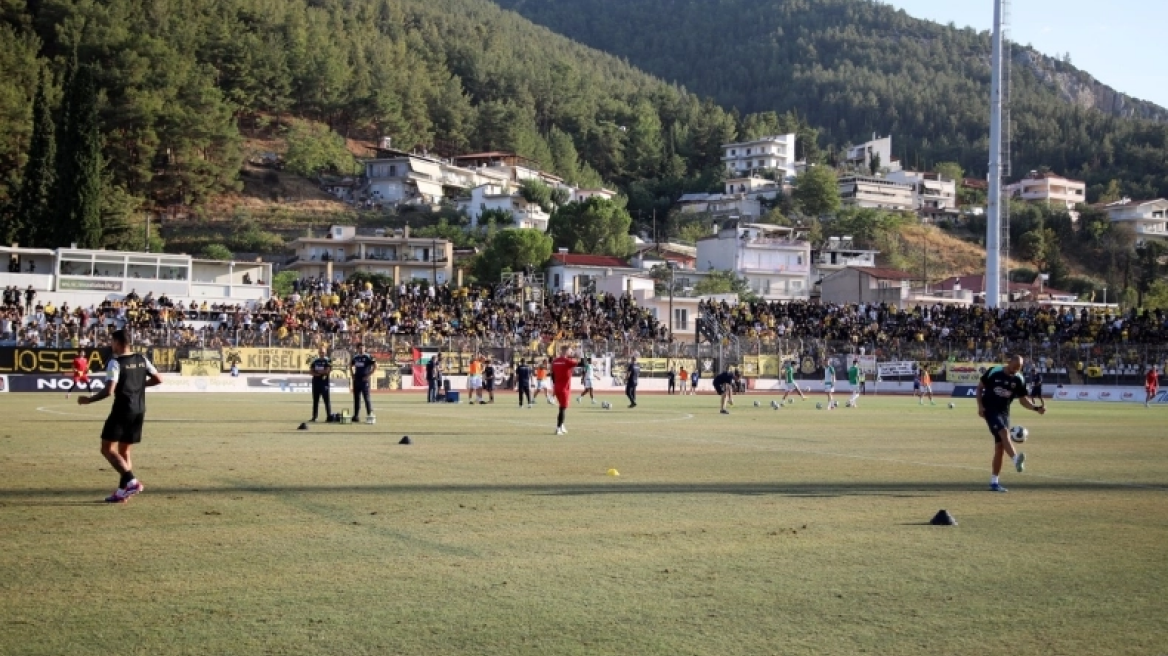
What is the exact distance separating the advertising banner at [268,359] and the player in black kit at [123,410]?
3995 cm

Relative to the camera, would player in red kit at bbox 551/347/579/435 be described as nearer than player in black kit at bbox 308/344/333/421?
Yes

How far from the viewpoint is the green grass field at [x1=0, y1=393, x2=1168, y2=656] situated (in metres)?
7.13

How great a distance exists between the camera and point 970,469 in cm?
1775

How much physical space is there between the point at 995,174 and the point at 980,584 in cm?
7658

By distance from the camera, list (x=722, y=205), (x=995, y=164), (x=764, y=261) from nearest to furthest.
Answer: (x=995, y=164) < (x=764, y=261) < (x=722, y=205)

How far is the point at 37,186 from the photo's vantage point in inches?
3194

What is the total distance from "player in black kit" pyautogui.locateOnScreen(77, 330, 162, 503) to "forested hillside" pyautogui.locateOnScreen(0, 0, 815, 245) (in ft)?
246

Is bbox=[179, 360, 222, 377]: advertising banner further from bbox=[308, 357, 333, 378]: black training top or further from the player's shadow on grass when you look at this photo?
the player's shadow on grass

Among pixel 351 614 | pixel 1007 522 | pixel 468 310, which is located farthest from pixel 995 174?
A: pixel 351 614

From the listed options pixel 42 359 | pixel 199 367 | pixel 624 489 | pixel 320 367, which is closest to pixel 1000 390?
pixel 624 489

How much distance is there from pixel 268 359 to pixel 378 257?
50873 millimetres

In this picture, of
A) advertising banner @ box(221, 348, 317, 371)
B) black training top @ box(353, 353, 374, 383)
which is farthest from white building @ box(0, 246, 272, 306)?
black training top @ box(353, 353, 374, 383)

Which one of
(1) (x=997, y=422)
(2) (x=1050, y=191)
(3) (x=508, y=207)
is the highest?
(2) (x=1050, y=191)

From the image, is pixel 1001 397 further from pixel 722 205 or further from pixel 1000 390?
pixel 722 205
